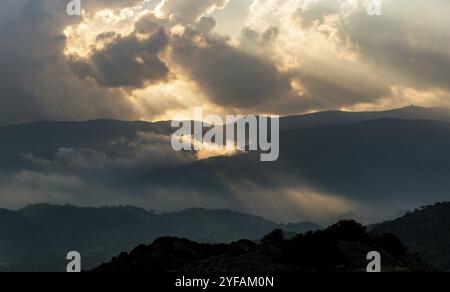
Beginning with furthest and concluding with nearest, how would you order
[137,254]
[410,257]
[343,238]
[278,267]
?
[137,254] → [410,257] → [343,238] → [278,267]

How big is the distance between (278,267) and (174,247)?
68779 mm
